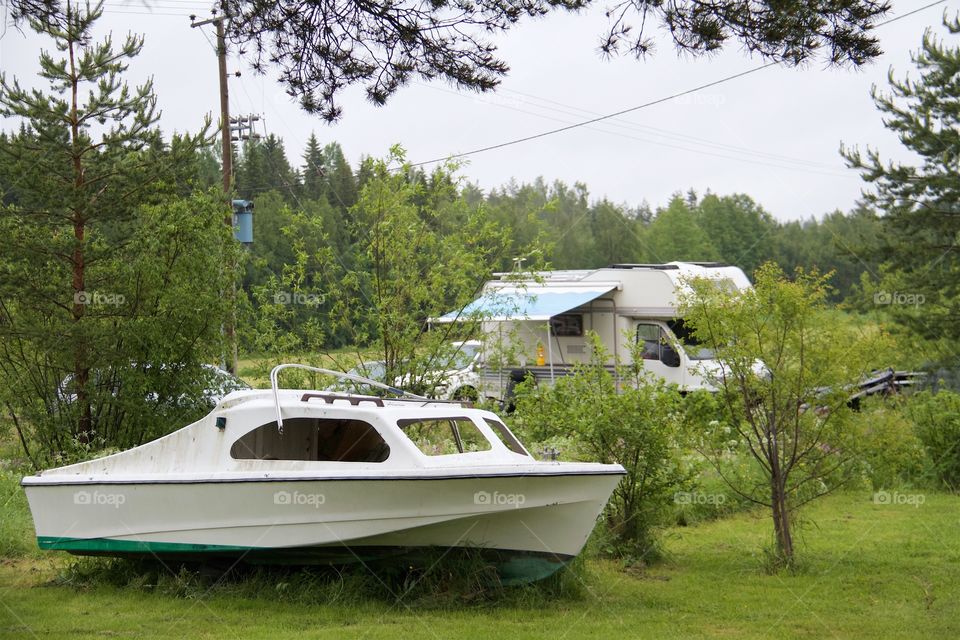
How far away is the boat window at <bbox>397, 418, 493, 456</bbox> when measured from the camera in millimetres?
8797

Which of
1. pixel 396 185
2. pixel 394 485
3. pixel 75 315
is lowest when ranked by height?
pixel 394 485

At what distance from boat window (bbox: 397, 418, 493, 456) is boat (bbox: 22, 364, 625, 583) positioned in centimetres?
1

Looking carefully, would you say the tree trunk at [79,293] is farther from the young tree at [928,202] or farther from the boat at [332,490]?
the young tree at [928,202]

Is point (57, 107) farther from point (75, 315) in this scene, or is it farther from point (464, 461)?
point (464, 461)

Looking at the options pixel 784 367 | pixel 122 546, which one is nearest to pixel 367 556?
pixel 122 546

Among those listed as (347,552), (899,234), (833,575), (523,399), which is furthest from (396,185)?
(899,234)

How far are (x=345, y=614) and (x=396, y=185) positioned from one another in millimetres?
6490

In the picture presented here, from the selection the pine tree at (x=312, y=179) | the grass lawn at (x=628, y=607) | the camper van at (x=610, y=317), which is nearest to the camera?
the grass lawn at (x=628, y=607)

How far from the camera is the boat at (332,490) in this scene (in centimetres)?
807

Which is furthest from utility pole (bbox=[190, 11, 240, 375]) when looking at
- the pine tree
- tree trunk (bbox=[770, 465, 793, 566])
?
the pine tree

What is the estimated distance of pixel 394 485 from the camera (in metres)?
8.02

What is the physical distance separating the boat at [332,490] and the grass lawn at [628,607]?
462 mm

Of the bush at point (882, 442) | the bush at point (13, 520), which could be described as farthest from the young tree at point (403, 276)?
the bush at point (882, 442)

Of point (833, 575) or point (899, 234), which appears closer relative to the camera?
point (833, 575)
